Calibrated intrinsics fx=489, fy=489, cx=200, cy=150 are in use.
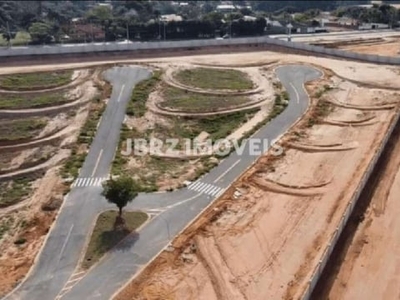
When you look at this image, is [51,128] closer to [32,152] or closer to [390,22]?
[32,152]

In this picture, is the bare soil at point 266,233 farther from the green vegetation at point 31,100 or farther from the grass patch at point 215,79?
the green vegetation at point 31,100

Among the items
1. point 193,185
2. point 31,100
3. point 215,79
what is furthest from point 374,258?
point 31,100

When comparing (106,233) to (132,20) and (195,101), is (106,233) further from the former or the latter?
(132,20)

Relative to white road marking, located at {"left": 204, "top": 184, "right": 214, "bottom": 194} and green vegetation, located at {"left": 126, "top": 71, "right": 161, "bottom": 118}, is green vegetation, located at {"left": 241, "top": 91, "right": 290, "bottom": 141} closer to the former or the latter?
white road marking, located at {"left": 204, "top": 184, "right": 214, "bottom": 194}

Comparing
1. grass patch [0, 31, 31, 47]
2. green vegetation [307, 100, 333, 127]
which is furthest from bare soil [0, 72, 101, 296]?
grass patch [0, 31, 31, 47]

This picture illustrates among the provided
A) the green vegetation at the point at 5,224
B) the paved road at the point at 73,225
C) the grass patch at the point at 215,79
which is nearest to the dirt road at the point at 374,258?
the paved road at the point at 73,225
